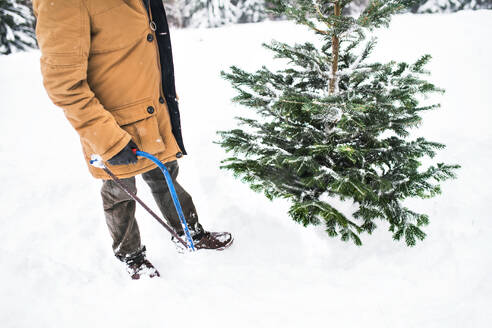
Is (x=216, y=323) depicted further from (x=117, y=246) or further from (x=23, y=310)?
(x=23, y=310)

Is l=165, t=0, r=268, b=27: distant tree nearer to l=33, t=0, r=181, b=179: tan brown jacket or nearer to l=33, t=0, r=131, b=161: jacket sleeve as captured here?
l=33, t=0, r=181, b=179: tan brown jacket

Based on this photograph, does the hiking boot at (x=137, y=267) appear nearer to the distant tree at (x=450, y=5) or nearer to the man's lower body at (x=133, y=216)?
the man's lower body at (x=133, y=216)

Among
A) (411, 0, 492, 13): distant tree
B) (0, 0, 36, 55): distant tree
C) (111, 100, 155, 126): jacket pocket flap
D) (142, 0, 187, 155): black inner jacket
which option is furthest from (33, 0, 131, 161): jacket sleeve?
(411, 0, 492, 13): distant tree

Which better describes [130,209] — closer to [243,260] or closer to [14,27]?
[243,260]

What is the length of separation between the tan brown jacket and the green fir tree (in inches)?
26.7

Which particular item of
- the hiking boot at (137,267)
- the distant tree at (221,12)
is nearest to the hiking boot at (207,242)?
the hiking boot at (137,267)

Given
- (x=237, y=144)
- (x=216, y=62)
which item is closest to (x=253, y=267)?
(x=237, y=144)

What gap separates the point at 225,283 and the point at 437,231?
6.86 ft

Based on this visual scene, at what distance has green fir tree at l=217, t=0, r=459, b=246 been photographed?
2.05m

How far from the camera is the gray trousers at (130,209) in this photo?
2.49m

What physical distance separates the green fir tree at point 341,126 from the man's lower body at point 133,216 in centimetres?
73

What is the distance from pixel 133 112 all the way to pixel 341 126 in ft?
5.06

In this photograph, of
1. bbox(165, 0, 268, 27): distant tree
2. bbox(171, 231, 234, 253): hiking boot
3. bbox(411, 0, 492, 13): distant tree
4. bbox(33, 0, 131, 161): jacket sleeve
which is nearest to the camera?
bbox(33, 0, 131, 161): jacket sleeve

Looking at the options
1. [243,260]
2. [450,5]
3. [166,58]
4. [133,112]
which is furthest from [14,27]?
[450,5]
